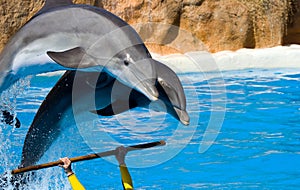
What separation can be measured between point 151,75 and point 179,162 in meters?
3.26

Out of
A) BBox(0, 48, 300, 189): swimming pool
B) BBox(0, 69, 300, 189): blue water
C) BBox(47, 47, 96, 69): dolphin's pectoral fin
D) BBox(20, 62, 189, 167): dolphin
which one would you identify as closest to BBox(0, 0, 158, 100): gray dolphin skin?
BBox(47, 47, 96, 69): dolphin's pectoral fin

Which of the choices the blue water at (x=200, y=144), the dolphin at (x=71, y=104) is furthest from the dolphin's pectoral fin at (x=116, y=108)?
the blue water at (x=200, y=144)

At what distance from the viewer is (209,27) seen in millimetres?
13234

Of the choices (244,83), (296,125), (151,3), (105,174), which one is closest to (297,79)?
(244,83)

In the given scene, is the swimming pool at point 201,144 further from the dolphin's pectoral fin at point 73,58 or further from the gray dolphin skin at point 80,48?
the dolphin's pectoral fin at point 73,58

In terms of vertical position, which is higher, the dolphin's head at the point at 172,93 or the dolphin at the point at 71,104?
the dolphin's head at the point at 172,93

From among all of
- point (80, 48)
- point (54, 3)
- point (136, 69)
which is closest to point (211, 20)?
point (54, 3)

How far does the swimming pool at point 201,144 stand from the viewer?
19.0ft

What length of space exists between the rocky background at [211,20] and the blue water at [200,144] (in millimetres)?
3526

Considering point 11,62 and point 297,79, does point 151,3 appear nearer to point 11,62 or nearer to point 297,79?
point 297,79

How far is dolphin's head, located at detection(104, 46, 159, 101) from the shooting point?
10.7 feet

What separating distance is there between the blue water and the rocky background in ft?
11.6

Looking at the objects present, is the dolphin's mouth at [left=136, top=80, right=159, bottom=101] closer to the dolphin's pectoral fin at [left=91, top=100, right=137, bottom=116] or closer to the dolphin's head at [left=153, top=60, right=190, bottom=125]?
the dolphin's head at [left=153, top=60, right=190, bottom=125]

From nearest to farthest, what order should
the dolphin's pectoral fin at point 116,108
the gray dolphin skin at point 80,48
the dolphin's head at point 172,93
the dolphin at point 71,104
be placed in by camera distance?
the dolphin's head at point 172,93
the gray dolphin skin at point 80,48
the dolphin at point 71,104
the dolphin's pectoral fin at point 116,108
